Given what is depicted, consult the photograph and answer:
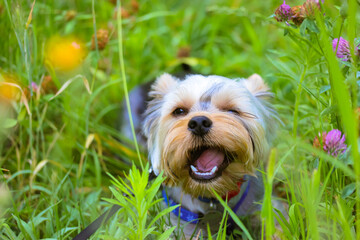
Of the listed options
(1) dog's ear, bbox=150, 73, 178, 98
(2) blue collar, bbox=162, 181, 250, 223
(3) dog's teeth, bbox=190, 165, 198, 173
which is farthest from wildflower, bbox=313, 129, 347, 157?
(1) dog's ear, bbox=150, 73, 178, 98

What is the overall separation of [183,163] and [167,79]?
0.86 metres

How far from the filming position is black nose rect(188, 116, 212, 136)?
2.42 m

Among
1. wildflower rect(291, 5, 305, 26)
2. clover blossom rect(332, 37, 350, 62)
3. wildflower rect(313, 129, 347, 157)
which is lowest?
wildflower rect(313, 129, 347, 157)

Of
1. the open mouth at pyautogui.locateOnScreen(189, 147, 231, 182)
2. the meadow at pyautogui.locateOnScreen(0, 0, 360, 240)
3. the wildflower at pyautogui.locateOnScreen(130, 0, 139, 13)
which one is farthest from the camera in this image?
the wildflower at pyautogui.locateOnScreen(130, 0, 139, 13)

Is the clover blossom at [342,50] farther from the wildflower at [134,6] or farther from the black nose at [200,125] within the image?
the wildflower at [134,6]

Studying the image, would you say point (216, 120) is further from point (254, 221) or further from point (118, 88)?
point (118, 88)

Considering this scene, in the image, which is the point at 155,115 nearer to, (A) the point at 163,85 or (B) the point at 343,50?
(A) the point at 163,85

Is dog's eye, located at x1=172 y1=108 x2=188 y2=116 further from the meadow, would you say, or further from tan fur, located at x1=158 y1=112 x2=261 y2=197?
the meadow

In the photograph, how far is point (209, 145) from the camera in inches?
98.4

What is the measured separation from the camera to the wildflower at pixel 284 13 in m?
2.09

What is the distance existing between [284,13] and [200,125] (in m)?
0.77

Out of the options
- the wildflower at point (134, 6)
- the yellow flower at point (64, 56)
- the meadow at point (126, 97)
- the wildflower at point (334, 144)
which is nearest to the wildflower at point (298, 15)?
the meadow at point (126, 97)

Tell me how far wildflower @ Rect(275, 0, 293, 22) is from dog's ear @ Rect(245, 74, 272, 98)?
102cm

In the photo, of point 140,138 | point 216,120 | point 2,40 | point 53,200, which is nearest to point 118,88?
point 140,138
